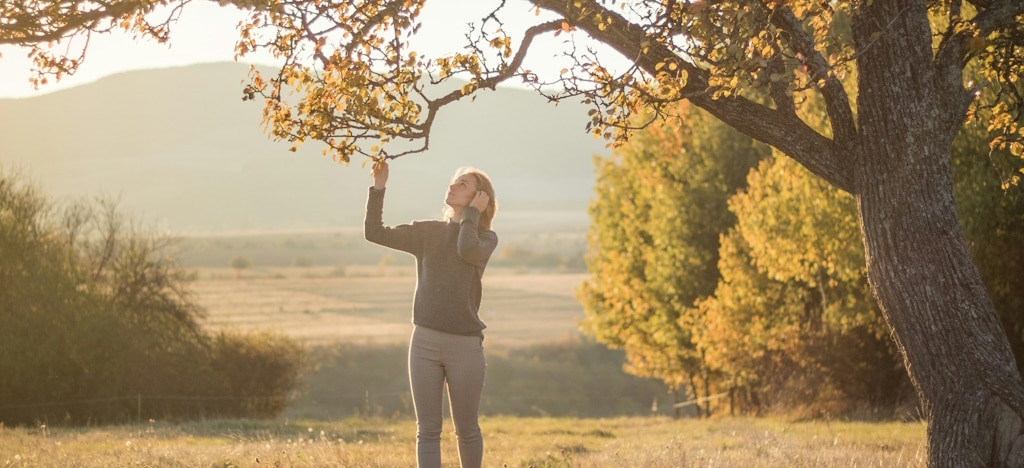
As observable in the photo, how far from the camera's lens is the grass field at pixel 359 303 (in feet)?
316

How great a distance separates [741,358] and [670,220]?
594 centimetres

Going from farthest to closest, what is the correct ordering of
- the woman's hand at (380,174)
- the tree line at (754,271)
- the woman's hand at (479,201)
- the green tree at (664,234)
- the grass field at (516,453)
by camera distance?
the green tree at (664,234)
the tree line at (754,271)
the grass field at (516,453)
the woman's hand at (380,174)
the woman's hand at (479,201)

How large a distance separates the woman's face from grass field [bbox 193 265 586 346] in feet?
236

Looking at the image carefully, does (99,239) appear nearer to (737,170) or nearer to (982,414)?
(737,170)

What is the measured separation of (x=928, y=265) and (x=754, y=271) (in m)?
21.2

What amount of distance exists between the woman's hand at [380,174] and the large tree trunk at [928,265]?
3603 mm

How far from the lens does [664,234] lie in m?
33.4

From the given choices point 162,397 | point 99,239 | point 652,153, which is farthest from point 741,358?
point 99,239

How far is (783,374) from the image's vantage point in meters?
26.4

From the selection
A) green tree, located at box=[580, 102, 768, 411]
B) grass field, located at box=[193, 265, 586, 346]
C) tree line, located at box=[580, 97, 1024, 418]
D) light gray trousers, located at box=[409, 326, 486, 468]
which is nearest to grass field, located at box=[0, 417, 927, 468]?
light gray trousers, located at box=[409, 326, 486, 468]

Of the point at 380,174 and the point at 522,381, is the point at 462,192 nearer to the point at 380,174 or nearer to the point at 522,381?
the point at 380,174

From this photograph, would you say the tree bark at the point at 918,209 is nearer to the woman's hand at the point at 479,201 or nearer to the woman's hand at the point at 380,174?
the woman's hand at the point at 479,201

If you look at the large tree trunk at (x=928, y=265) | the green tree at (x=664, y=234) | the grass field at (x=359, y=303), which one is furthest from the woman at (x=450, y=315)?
the grass field at (x=359, y=303)

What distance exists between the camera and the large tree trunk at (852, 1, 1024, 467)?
771 cm
